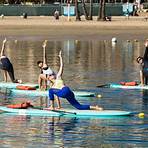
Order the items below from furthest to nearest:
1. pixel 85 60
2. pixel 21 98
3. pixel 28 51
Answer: pixel 28 51 < pixel 85 60 < pixel 21 98

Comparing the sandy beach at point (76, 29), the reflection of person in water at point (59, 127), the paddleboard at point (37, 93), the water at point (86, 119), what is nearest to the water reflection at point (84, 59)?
the water at point (86, 119)

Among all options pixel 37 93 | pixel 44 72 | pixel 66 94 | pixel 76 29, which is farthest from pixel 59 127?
pixel 76 29

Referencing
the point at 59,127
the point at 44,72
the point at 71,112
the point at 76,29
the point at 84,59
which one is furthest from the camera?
the point at 76,29

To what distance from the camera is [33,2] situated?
408 ft

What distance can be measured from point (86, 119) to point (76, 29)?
5283 cm

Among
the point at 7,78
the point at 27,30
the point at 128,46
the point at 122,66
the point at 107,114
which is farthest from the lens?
the point at 27,30

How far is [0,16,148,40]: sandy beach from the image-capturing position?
6531cm

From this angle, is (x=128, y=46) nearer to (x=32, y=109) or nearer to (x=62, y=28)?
(x=62, y=28)

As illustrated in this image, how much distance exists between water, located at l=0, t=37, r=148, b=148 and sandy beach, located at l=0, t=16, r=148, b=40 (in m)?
19.8

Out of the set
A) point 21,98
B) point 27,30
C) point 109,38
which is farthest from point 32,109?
point 27,30

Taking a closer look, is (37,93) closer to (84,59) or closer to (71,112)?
(71,112)

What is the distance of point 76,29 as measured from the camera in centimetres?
7250

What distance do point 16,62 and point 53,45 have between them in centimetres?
1535

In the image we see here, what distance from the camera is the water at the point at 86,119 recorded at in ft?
56.0
